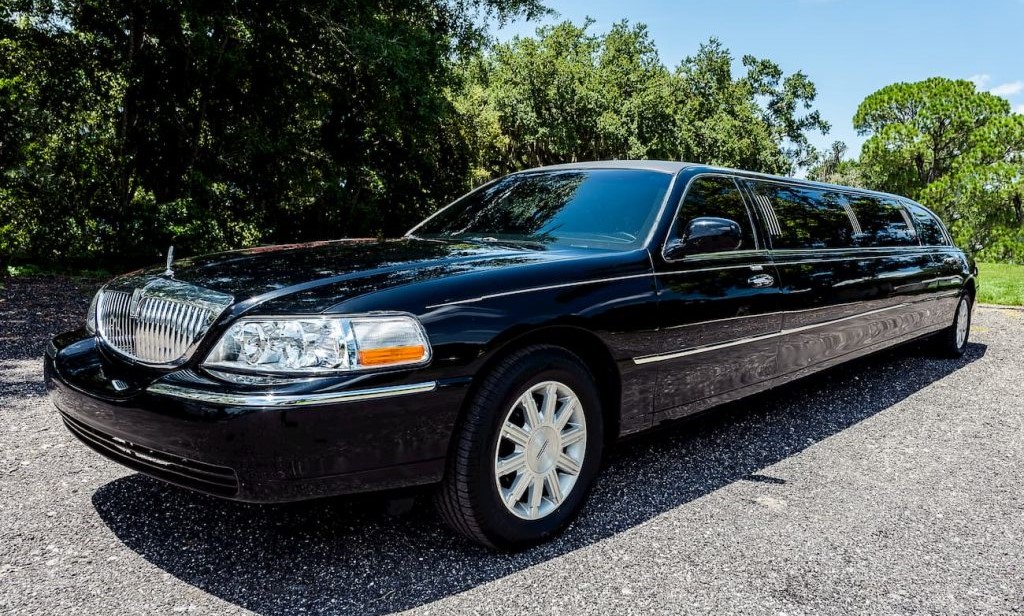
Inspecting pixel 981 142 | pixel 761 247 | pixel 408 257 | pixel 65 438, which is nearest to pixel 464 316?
pixel 408 257

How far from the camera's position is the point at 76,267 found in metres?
15.0

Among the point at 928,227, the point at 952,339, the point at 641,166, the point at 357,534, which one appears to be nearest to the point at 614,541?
the point at 357,534

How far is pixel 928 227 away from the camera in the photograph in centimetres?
697

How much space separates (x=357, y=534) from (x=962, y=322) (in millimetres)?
6911

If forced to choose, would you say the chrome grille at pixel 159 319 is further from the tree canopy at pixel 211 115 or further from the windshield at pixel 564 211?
the tree canopy at pixel 211 115

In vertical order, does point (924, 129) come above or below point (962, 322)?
above

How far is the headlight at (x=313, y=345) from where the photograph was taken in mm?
2430

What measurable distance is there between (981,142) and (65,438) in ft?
157

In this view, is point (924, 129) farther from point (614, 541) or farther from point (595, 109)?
point (614, 541)

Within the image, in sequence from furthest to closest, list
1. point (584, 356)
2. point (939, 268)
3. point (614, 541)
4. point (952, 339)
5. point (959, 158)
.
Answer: point (959, 158), point (952, 339), point (939, 268), point (584, 356), point (614, 541)

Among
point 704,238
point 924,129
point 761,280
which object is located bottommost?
point 761,280

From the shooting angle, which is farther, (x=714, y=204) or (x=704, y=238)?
(x=714, y=204)

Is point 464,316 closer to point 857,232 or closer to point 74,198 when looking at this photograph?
point 857,232

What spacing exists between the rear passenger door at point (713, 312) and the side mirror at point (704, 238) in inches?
1.7
